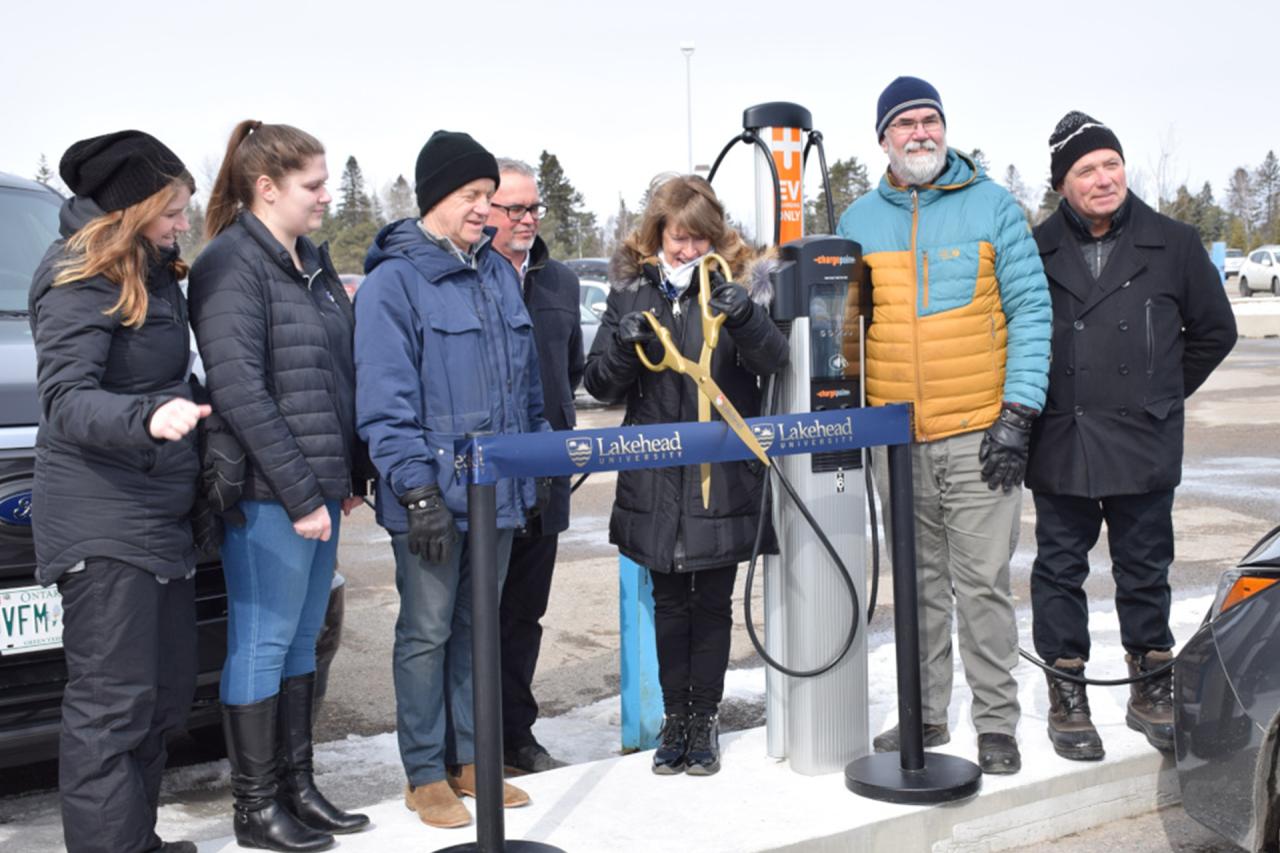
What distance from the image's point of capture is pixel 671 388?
13.9ft

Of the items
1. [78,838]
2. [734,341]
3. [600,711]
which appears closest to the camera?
[78,838]

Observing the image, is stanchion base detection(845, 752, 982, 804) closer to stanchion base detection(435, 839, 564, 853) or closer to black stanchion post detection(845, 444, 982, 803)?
black stanchion post detection(845, 444, 982, 803)

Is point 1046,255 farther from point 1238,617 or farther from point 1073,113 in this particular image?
point 1238,617

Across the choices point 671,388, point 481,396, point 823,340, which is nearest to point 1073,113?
point 823,340

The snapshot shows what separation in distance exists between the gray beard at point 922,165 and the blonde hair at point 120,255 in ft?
7.34

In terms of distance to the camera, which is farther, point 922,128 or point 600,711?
point 600,711

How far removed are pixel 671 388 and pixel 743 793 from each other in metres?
1.28

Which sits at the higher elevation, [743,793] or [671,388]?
[671,388]

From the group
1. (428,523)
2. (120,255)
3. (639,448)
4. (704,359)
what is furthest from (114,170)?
(704,359)

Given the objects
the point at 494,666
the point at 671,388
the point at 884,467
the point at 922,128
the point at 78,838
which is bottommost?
the point at 78,838

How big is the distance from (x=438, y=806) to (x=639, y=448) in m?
1.22

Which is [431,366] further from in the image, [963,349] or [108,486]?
[963,349]

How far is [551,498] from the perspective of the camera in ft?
15.2

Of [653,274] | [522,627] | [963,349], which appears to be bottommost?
[522,627]
